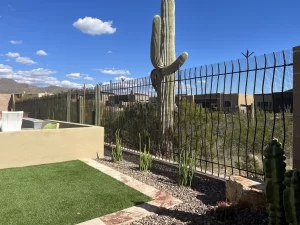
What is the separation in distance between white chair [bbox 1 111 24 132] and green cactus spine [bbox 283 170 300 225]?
27.6 feet

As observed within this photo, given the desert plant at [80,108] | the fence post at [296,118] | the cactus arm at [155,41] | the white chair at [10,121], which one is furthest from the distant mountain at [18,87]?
the fence post at [296,118]

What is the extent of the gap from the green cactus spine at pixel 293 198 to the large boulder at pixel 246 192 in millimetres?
1052

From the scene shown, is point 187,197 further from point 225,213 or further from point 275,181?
point 275,181

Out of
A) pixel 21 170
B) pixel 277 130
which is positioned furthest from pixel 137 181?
pixel 277 130

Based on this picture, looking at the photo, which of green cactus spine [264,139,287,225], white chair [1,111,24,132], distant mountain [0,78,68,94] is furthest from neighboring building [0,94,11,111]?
green cactus spine [264,139,287,225]

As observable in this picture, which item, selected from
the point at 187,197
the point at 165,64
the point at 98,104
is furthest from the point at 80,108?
the point at 187,197

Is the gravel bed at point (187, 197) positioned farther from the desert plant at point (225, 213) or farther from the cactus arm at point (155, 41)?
the cactus arm at point (155, 41)

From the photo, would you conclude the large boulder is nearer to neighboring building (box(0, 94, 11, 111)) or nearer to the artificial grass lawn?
the artificial grass lawn

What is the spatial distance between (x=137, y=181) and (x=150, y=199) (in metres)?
0.93

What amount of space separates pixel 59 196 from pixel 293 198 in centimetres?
326

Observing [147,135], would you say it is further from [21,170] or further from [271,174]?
[271,174]

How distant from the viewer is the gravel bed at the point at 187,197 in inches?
129

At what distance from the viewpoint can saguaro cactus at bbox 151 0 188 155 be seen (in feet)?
22.5

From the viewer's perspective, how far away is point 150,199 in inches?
160
